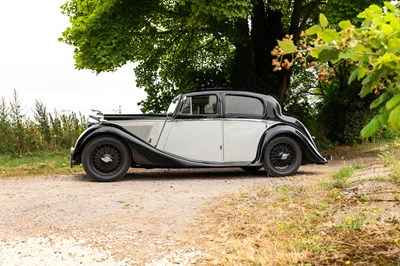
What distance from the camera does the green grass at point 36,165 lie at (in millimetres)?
12008

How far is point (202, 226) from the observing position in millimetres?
6059

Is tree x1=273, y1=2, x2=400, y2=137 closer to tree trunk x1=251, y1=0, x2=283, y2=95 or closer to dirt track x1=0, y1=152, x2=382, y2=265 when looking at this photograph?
dirt track x1=0, y1=152, x2=382, y2=265

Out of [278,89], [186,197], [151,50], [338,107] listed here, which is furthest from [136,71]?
[186,197]

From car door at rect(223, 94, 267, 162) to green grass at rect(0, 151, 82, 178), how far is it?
390 centimetres

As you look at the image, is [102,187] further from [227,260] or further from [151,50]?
[151,50]

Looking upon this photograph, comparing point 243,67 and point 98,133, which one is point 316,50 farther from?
point 243,67

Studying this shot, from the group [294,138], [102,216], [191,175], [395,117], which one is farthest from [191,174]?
[395,117]

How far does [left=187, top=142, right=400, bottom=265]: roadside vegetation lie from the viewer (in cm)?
468

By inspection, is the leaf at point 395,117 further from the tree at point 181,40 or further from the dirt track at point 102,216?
the tree at point 181,40

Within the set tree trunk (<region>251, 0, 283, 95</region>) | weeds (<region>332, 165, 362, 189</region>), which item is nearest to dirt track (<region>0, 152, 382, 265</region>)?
weeds (<region>332, 165, 362, 189</region>)

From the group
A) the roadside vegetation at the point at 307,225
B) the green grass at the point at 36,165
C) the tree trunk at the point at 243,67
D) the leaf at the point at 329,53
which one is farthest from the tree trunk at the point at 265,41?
the leaf at the point at 329,53

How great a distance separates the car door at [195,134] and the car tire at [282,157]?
1.02 m

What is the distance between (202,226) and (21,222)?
237cm

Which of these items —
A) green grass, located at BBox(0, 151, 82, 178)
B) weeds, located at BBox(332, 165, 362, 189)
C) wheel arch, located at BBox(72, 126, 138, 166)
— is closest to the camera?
weeds, located at BBox(332, 165, 362, 189)
